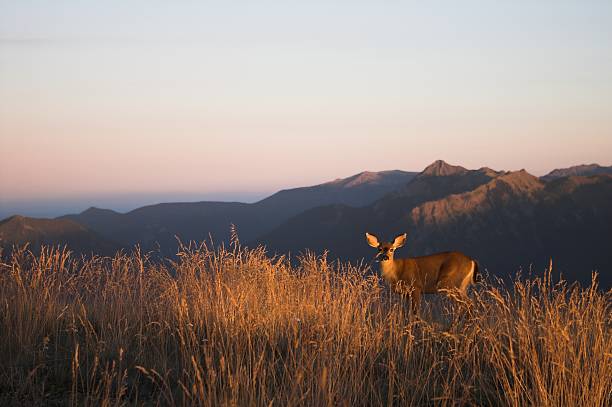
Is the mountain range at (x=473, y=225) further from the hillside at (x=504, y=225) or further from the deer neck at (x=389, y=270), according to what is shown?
the deer neck at (x=389, y=270)

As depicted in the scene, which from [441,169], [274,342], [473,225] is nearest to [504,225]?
[473,225]

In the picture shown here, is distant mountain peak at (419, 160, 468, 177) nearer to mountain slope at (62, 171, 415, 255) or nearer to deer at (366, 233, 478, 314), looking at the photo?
mountain slope at (62, 171, 415, 255)

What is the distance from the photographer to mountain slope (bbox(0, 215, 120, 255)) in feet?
340

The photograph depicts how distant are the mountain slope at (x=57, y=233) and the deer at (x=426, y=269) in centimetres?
9491

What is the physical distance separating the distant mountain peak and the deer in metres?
137

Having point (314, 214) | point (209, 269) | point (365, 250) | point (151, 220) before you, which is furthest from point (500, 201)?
point (209, 269)

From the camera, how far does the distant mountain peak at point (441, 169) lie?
14910cm

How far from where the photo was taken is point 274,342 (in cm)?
702

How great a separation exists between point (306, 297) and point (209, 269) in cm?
147

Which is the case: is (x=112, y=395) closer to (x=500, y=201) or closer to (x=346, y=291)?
(x=346, y=291)

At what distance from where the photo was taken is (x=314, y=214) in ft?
469

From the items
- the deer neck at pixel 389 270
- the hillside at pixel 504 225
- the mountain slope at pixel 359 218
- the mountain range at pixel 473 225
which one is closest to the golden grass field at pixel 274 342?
the deer neck at pixel 389 270

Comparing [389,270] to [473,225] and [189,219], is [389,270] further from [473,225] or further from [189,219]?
[189,219]

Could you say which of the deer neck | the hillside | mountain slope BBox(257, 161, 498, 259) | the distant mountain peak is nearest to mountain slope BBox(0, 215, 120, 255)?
mountain slope BBox(257, 161, 498, 259)
